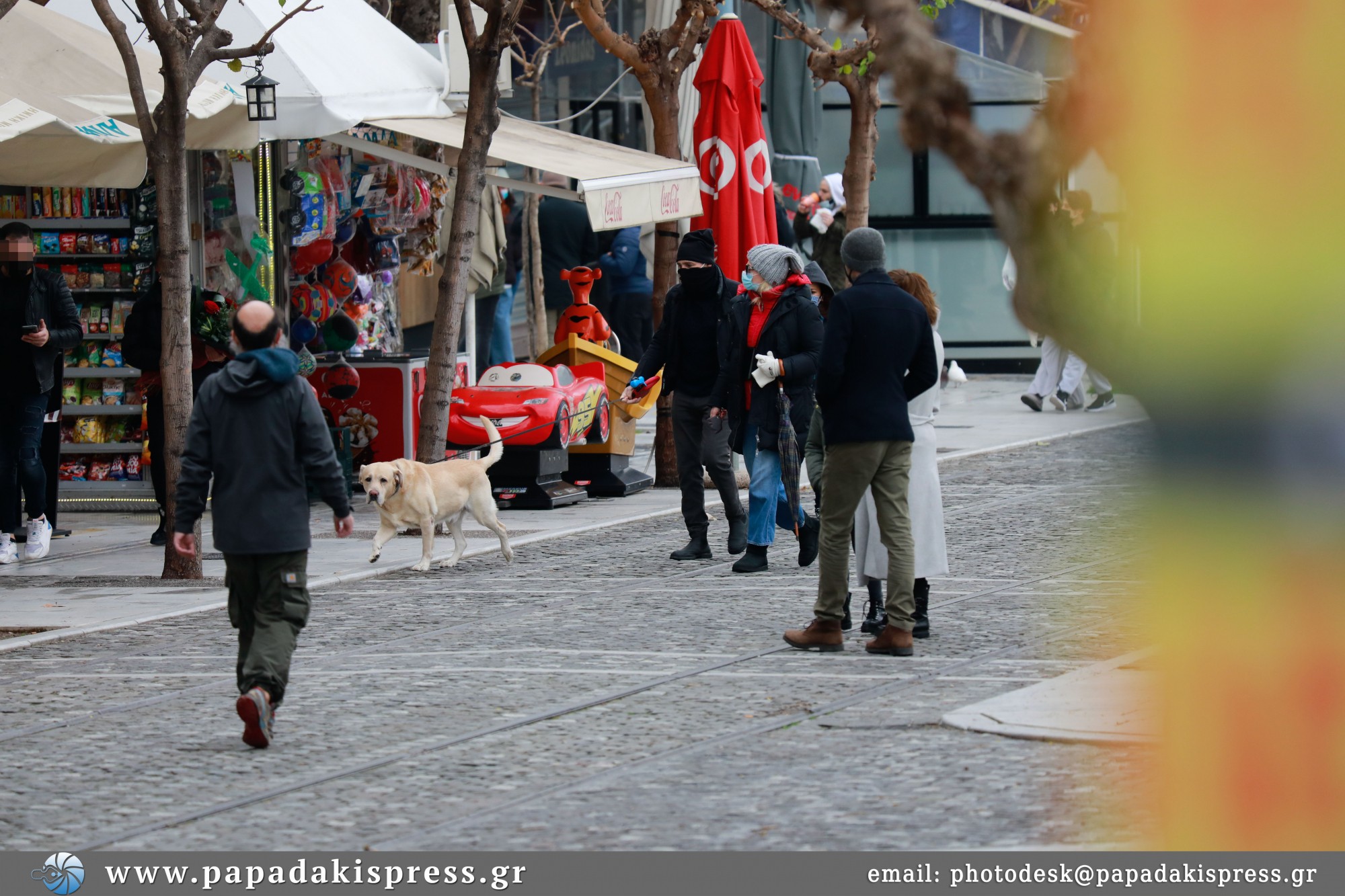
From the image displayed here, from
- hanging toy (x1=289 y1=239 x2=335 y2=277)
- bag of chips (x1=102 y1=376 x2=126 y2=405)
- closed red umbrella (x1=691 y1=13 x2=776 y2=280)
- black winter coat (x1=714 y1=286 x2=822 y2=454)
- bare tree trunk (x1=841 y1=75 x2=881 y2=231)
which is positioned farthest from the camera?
bare tree trunk (x1=841 y1=75 x2=881 y2=231)

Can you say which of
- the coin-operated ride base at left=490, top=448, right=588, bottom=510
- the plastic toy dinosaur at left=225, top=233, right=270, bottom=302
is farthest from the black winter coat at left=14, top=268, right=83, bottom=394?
the coin-operated ride base at left=490, top=448, right=588, bottom=510

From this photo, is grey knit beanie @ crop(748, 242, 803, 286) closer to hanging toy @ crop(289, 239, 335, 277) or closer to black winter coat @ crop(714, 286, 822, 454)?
black winter coat @ crop(714, 286, 822, 454)

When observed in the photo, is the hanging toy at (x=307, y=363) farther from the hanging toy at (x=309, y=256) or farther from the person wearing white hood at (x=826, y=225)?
the person wearing white hood at (x=826, y=225)

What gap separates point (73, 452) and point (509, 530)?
3.62 m

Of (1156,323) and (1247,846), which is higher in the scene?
(1156,323)

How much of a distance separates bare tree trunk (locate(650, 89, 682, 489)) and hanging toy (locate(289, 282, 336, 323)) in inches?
111

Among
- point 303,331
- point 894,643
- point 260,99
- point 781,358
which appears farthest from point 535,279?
point 894,643

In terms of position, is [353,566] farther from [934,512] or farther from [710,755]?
[710,755]

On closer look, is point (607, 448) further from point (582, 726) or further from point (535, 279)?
point (582, 726)

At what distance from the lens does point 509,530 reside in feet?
40.0

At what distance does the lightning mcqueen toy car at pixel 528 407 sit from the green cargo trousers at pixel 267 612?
6466 millimetres

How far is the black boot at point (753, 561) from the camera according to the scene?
1010cm

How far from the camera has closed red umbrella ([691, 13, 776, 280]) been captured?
14.0 m
